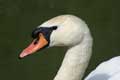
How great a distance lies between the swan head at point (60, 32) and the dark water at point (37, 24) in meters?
1.63

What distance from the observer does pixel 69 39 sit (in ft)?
8.59

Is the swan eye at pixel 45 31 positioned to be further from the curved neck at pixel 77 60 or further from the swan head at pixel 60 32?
the curved neck at pixel 77 60

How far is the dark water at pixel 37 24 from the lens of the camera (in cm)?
440

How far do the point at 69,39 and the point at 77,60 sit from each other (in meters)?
0.11

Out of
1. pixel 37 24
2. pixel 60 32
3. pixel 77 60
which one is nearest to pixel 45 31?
pixel 60 32

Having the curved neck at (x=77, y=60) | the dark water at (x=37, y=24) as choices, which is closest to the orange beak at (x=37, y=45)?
the curved neck at (x=77, y=60)

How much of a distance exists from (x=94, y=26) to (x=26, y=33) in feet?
2.25

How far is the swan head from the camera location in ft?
8.51

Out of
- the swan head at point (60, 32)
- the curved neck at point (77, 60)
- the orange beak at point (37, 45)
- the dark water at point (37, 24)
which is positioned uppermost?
the swan head at point (60, 32)

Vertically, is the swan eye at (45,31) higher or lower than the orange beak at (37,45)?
higher

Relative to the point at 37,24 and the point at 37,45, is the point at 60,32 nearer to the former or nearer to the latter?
the point at 37,45

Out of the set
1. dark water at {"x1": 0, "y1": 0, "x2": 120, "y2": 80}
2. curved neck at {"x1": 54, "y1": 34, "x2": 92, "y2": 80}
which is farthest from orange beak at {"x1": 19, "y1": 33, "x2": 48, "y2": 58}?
dark water at {"x1": 0, "y1": 0, "x2": 120, "y2": 80}

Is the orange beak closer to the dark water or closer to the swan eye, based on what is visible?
the swan eye

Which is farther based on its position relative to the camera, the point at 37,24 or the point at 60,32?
the point at 37,24
